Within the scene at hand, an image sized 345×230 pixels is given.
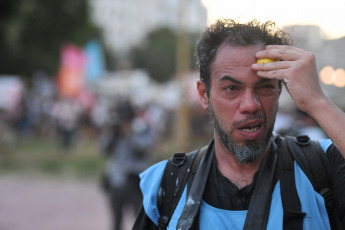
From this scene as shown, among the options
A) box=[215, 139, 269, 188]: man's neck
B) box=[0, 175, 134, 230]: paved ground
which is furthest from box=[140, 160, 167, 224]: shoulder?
box=[0, 175, 134, 230]: paved ground

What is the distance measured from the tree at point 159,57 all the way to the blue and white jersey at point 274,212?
57269mm

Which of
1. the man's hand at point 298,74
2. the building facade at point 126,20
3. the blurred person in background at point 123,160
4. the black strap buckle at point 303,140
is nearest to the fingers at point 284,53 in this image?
the man's hand at point 298,74

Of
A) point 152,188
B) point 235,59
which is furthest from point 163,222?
point 235,59

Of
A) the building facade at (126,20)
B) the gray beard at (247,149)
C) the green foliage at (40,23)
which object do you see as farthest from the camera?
the building facade at (126,20)

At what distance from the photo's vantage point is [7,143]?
562 inches

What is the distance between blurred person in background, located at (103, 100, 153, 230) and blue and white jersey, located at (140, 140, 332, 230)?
3731 millimetres

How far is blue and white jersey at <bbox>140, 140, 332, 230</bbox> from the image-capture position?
1.87m

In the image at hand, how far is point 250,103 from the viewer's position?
198 centimetres

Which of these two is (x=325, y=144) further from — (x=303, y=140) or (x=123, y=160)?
(x=123, y=160)

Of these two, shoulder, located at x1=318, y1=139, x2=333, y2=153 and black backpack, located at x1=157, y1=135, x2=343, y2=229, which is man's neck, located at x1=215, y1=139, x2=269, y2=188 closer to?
black backpack, located at x1=157, y1=135, x2=343, y2=229

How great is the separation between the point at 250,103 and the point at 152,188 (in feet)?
2.06

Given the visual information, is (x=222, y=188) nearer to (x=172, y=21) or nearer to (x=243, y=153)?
(x=243, y=153)

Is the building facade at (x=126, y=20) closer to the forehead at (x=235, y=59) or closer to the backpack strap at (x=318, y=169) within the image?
the forehead at (x=235, y=59)

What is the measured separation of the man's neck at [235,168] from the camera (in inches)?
83.3
